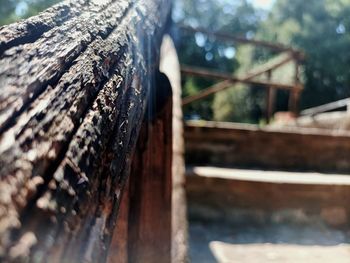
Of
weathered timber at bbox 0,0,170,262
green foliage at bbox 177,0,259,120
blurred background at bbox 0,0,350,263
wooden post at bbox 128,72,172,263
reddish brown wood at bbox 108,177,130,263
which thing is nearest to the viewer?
weathered timber at bbox 0,0,170,262

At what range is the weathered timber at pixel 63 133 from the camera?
318 millimetres

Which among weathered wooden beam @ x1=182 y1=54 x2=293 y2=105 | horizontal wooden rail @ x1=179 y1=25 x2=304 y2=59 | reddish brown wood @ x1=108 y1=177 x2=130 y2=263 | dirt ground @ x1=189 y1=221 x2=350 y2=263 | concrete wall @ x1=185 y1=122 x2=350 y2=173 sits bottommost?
dirt ground @ x1=189 y1=221 x2=350 y2=263

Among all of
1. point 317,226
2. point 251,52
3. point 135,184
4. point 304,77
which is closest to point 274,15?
point 251,52

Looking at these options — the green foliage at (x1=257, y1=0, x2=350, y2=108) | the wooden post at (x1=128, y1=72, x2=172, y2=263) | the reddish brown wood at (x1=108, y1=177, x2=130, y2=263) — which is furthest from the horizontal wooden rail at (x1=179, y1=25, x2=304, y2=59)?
the green foliage at (x1=257, y1=0, x2=350, y2=108)

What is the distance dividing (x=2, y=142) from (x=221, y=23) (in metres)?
→ 23.2

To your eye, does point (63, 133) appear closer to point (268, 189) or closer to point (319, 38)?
point (268, 189)

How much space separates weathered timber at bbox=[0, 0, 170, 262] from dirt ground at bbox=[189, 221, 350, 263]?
1.51m

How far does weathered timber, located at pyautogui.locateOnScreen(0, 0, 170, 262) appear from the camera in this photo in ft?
1.04

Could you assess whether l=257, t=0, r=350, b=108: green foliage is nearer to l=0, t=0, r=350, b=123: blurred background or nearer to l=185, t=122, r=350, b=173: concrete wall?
l=0, t=0, r=350, b=123: blurred background

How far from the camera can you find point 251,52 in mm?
17141

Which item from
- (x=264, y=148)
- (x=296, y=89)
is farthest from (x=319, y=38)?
(x=264, y=148)

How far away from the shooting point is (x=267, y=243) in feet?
7.19

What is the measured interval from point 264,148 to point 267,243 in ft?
3.58

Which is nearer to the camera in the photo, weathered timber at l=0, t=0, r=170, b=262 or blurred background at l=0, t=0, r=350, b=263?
weathered timber at l=0, t=0, r=170, b=262
